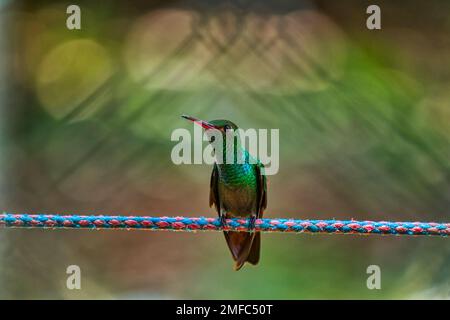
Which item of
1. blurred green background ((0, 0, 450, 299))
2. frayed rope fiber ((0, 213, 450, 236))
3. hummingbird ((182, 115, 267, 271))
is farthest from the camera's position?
blurred green background ((0, 0, 450, 299))

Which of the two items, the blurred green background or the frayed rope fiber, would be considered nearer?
the frayed rope fiber

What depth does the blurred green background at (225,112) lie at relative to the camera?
3.59 meters

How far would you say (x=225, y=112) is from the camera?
11.6ft

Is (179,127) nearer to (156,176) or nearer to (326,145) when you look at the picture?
(156,176)

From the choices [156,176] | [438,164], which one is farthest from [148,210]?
[438,164]

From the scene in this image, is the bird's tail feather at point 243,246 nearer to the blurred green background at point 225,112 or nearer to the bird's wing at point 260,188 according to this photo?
the bird's wing at point 260,188

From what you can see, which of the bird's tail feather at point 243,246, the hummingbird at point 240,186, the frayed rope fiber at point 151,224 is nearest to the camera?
the frayed rope fiber at point 151,224

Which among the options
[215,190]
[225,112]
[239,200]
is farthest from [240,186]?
[225,112]

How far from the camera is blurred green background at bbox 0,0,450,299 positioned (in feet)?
11.8

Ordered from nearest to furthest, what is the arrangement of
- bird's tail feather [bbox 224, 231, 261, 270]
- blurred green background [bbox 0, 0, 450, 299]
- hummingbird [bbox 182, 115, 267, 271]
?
hummingbird [bbox 182, 115, 267, 271], bird's tail feather [bbox 224, 231, 261, 270], blurred green background [bbox 0, 0, 450, 299]

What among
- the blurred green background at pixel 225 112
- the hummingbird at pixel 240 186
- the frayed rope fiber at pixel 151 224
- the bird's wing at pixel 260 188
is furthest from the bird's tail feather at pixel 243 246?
the blurred green background at pixel 225 112

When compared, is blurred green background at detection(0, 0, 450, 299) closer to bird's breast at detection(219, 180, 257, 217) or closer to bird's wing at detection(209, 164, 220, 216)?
bird's wing at detection(209, 164, 220, 216)

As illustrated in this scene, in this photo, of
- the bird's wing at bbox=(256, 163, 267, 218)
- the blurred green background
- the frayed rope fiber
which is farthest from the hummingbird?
the blurred green background

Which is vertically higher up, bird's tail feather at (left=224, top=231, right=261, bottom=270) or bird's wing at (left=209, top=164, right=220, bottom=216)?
bird's wing at (left=209, top=164, right=220, bottom=216)
